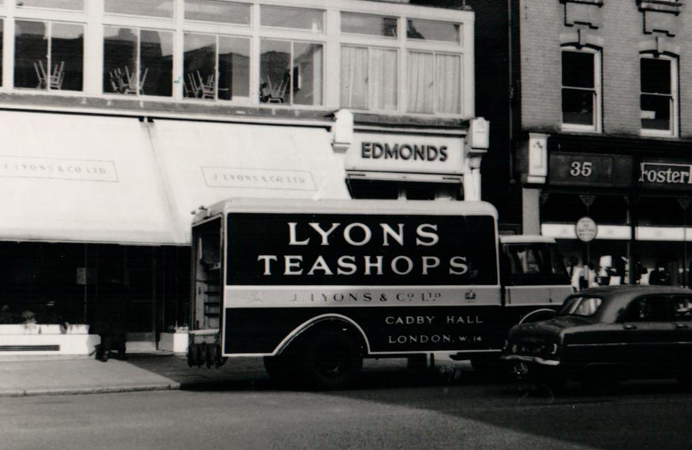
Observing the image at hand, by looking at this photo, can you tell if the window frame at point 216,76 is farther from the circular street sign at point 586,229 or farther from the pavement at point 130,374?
the circular street sign at point 586,229

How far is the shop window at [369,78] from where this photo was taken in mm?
22297

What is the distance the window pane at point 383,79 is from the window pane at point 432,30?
0.71 metres

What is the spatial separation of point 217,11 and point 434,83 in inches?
204

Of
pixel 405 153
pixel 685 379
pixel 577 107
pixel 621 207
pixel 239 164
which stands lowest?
pixel 685 379

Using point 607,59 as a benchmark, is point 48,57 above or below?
below

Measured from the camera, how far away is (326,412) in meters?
12.1

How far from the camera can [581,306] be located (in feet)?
47.6

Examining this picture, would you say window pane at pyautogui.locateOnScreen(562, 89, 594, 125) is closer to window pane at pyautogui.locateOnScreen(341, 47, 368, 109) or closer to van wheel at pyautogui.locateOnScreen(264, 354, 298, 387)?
window pane at pyautogui.locateOnScreen(341, 47, 368, 109)

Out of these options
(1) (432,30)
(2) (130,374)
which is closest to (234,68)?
(1) (432,30)

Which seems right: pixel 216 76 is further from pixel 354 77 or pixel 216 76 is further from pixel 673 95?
pixel 673 95

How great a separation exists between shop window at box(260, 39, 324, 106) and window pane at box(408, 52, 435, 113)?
7.02 feet

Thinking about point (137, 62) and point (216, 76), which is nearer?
point (137, 62)

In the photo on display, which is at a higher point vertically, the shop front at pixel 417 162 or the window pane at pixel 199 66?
the window pane at pixel 199 66

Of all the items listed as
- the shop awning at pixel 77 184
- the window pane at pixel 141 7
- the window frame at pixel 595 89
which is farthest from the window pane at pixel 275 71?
the window frame at pixel 595 89
